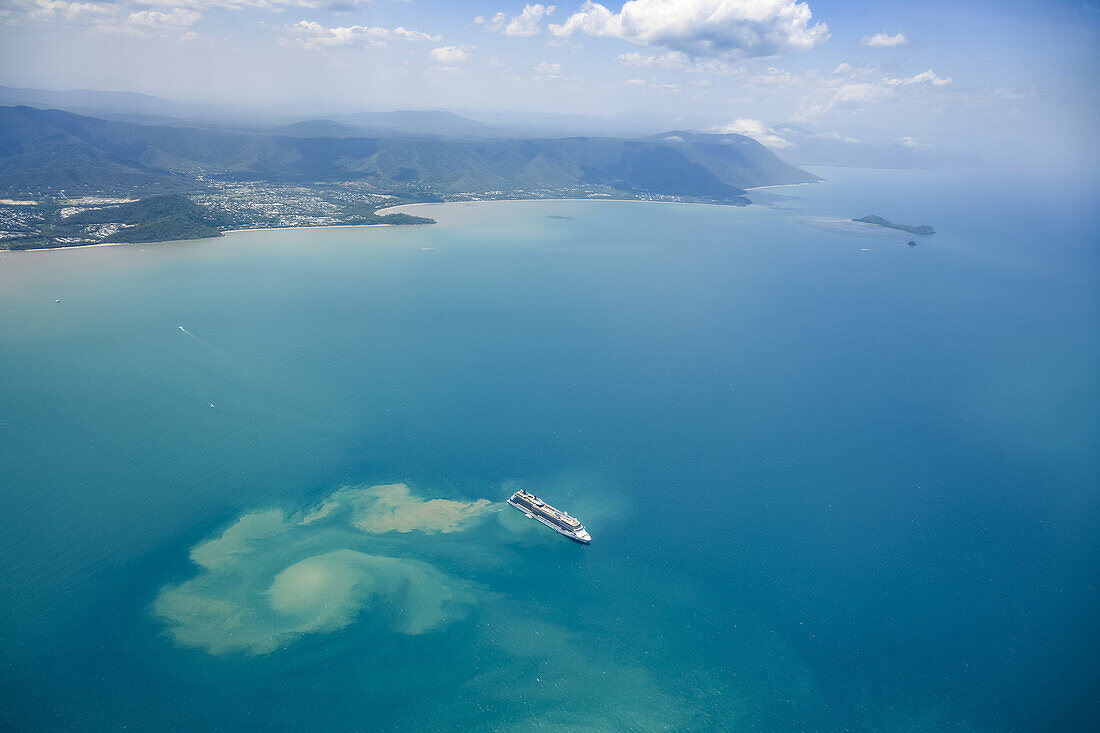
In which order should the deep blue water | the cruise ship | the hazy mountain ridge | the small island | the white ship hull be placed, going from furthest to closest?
the hazy mountain ridge, the small island, the cruise ship, the white ship hull, the deep blue water

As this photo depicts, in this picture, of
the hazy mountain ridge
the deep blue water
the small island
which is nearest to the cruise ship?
the deep blue water

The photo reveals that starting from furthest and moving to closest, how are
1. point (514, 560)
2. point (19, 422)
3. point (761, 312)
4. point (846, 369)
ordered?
point (761, 312)
point (846, 369)
point (19, 422)
point (514, 560)

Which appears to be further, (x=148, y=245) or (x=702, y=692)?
(x=148, y=245)

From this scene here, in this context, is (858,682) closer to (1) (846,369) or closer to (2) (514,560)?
(2) (514,560)

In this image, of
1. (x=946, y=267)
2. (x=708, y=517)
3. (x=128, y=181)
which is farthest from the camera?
(x=128, y=181)

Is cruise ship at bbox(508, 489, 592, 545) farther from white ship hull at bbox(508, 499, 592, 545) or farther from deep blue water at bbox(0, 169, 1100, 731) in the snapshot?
deep blue water at bbox(0, 169, 1100, 731)

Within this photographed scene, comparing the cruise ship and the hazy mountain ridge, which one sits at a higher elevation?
the hazy mountain ridge

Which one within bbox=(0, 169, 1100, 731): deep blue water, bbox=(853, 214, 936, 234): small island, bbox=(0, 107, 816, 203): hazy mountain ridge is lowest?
bbox=(0, 169, 1100, 731): deep blue water

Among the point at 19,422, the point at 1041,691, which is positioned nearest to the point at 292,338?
the point at 19,422

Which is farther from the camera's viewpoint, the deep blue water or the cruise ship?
the cruise ship
